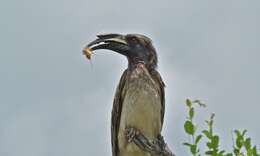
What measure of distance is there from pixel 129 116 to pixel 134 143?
707 mm

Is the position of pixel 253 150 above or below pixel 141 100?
below

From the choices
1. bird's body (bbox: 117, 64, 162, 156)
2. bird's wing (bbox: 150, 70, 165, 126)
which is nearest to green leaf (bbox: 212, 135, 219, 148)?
bird's body (bbox: 117, 64, 162, 156)

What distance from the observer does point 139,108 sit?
324 inches

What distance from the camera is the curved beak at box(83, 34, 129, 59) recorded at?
24.7 ft

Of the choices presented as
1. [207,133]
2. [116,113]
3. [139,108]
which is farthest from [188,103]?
[116,113]

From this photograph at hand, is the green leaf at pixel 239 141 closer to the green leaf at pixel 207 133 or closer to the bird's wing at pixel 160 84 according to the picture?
the green leaf at pixel 207 133

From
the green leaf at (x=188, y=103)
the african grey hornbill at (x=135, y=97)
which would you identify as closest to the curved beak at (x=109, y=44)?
the african grey hornbill at (x=135, y=97)

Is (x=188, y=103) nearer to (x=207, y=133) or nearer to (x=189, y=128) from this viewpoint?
(x=189, y=128)

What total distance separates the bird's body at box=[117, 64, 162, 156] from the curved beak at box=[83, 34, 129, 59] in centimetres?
43

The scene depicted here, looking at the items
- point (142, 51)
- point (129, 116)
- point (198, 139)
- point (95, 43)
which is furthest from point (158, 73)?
point (198, 139)

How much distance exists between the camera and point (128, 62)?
9094 mm

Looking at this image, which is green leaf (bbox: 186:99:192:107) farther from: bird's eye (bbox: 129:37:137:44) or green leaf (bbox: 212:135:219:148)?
bird's eye (bbox: 129:37:137:44)

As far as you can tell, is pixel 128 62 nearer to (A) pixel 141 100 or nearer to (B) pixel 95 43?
(A) pixel 141 100

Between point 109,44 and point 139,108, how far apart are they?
96 centimetres
